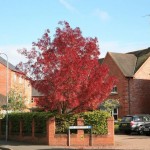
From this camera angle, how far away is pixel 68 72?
21578mm

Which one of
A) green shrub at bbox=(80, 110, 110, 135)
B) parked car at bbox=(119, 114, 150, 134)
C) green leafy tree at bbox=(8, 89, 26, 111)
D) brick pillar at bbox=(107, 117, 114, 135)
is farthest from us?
green leafy tree at bbox=(8, 89, 26, 111)

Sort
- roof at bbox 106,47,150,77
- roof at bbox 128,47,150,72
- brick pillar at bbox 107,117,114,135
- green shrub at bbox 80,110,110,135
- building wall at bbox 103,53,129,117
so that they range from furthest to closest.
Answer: roof at bbox 128,47,150,72
roof at bbox 106,47,150,77
building wall at bbox 103,53,129,117
green shrub at bbox 80,110,110,135
brick pillar at bbox 107,117,114,135

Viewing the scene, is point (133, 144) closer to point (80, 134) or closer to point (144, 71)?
point (80, 134)

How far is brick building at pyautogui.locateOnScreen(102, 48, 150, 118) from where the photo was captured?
42656 millimetres

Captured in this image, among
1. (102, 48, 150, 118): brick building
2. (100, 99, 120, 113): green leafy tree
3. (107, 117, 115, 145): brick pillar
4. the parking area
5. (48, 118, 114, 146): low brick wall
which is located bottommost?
the parking area

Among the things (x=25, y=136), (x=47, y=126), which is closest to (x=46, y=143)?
(x=47, y=126)

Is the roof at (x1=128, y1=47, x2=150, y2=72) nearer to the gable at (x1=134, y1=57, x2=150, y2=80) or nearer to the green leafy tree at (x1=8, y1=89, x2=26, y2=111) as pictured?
the gable at (x1=134, y1=57, x2=150, y2=80)

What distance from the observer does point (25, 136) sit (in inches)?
987

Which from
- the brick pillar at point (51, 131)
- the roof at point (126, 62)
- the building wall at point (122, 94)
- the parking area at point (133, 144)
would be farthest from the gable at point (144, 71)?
the brick pillar at point (51, 131)

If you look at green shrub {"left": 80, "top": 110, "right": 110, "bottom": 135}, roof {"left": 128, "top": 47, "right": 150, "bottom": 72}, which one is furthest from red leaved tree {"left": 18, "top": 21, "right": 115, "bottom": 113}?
roof {"left": 128, "top": 47, "right": 150, "bottom": 72}

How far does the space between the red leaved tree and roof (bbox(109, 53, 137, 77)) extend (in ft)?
68.0

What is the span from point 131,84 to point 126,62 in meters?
3.95

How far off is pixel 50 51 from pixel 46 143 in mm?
5769

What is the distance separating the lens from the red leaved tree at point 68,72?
852 inches
